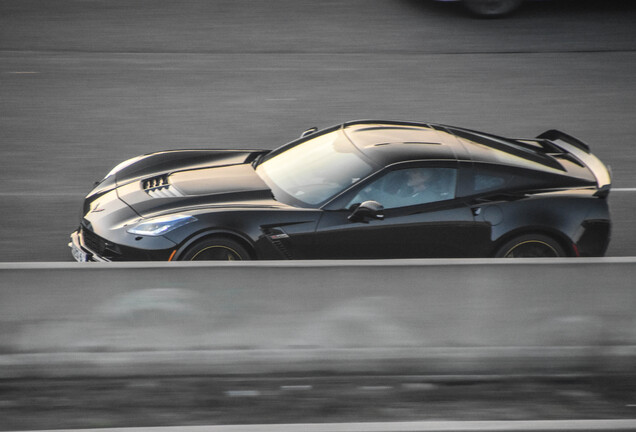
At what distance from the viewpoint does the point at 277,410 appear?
460 centimetres

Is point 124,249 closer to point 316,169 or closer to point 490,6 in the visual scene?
point 316,169

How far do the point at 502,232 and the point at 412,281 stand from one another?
1.60m

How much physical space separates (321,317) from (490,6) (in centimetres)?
1124

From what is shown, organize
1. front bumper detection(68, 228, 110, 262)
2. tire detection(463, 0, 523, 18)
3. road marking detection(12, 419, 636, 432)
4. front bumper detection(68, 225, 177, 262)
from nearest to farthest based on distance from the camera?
road marking detection(12, 419, 636, 432) < front bumper detection(68, 225, 177, 262) < front bumper detection(68, 228, 110, 262) < tire detection(463, 0, 523, 18)

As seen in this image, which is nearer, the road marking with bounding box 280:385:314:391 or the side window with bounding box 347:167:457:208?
the road marking with bounding box 280:385:314:391

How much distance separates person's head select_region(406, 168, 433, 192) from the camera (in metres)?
6.22

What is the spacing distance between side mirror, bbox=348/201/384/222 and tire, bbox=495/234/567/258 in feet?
3.53

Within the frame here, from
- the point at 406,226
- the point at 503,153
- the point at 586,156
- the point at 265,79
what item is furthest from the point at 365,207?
the point at 265,79

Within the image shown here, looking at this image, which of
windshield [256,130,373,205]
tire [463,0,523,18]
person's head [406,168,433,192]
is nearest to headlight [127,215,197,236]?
windshield [256,130,373,205]

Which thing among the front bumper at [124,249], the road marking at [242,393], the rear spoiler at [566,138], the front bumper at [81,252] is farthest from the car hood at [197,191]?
the rear spoiler at [566,138]

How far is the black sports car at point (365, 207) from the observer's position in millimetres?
5977

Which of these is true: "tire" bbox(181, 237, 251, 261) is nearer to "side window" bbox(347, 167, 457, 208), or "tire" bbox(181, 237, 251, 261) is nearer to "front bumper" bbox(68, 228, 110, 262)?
"front bumper" bbox(68, 228, 110, 262)

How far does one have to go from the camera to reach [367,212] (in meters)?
5.95

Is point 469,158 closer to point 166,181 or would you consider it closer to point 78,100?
point 166,181
